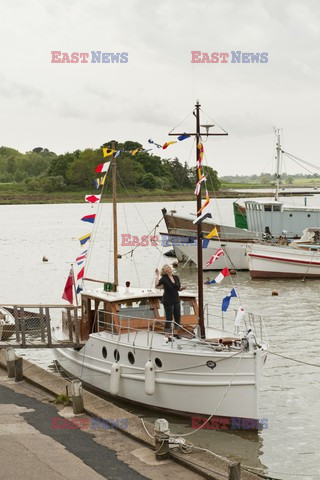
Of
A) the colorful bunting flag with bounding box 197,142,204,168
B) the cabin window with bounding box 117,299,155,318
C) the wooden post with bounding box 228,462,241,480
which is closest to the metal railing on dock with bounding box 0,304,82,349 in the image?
the cabin window with bounding box 117,299,155,318

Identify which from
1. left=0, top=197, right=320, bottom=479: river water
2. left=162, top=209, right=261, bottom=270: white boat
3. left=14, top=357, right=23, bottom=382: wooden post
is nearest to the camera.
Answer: left=0, top=197, right=320, bottom=479: river water

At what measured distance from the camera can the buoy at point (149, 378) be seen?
62.2 feet

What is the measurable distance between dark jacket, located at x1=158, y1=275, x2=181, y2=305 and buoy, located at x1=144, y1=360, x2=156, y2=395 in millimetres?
1832

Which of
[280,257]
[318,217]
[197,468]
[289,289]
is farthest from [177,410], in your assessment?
[318,217]

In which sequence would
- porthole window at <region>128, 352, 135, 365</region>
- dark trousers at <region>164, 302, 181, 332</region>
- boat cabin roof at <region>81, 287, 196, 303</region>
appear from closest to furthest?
porthole window at <region>128, 352, 135, 365</region> < dark trousers at <region>164, 302, 181, 332</region> < boat cabin roof at <region>81, 287, 196, 303</region>

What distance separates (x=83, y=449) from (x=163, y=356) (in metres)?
4.52

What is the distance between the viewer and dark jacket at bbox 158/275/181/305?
20.1 m

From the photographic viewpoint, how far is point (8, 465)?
44.5 feet

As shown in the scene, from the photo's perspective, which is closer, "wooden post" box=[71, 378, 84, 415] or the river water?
"wooden post" box=[71, 378, 84, 415]

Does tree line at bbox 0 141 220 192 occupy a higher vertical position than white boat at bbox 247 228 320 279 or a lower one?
higher

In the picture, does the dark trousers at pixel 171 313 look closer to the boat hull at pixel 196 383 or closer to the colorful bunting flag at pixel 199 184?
the boat hull at pixel 196 383

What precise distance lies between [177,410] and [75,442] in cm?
445

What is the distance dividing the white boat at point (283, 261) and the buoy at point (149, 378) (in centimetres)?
3100

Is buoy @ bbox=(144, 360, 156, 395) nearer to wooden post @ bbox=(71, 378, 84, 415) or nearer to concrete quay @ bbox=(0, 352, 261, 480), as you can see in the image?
concrete quay @ bbox=(0, 352, 261, 480)
